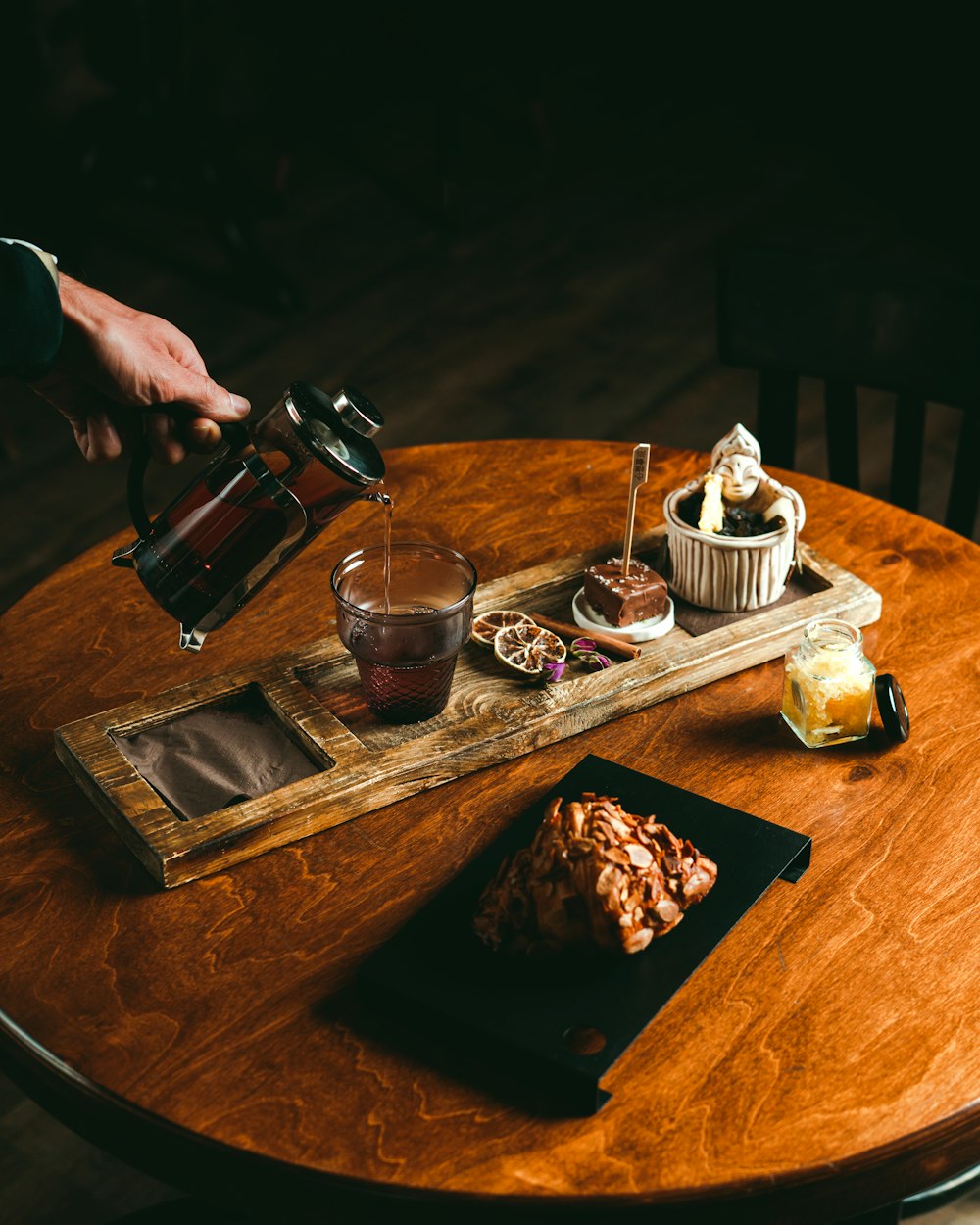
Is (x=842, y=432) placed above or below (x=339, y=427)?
below

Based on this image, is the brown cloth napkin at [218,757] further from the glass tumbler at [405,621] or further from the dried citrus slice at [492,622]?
the dried citrus slice at [492,622]

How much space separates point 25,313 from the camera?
1309 mm

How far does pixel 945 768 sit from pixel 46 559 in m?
2.41

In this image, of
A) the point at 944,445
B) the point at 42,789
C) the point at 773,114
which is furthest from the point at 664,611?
the point at 773,114

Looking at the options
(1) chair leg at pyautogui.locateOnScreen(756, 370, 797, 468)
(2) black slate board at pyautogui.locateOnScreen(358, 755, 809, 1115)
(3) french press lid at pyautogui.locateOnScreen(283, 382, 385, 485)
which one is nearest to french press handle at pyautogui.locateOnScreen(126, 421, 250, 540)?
(3) french press lid at pyautogui.locateOnScreen(283, 382, 385, 485)

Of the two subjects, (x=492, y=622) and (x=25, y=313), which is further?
(x=492, y=622)

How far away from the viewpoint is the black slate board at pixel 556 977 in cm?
94

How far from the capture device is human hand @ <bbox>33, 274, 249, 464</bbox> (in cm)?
137

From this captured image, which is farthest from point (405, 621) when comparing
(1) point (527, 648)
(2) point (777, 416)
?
(2) point (777, 416)

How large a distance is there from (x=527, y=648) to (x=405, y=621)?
0.62ft

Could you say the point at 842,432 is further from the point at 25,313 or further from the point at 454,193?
the point at 454,193

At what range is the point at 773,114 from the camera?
5.67 m

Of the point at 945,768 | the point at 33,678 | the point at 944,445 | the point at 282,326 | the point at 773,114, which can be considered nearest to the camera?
the point at 945,768

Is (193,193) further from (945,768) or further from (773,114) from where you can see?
(945,768)
